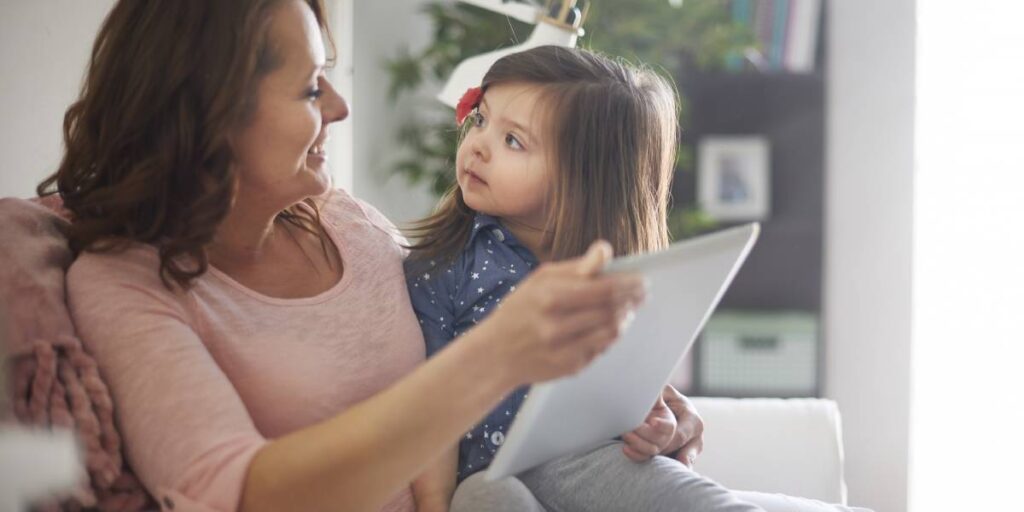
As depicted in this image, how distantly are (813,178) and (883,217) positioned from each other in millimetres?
574

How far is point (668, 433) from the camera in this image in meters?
1.23

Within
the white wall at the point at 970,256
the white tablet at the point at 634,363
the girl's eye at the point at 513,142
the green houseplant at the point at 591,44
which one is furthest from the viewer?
the green houseplant at the point at 591,44

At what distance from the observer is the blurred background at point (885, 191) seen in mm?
2533

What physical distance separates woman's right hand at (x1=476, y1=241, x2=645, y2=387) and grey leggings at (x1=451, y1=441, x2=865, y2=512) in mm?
388

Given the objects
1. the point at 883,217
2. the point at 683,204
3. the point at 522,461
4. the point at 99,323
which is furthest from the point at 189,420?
the point at 683,204

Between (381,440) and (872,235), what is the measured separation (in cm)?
210

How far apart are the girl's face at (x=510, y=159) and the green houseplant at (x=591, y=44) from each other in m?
1.36

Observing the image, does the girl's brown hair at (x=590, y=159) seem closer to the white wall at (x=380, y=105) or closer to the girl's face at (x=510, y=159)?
the girl's face at (x=510, y=159)

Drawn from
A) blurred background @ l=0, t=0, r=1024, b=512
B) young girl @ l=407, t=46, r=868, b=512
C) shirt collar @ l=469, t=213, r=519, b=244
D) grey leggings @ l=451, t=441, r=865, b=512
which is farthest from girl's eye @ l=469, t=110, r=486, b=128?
blurred background @ l=0, t=0, r=1024, b=512

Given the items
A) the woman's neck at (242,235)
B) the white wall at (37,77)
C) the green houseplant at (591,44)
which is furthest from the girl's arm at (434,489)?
the green houseplant at (591,44)

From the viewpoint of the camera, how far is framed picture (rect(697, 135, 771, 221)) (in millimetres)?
3254

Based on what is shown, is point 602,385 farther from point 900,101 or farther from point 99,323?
point 900,101

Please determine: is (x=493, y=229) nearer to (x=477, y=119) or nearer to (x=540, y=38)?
(x=477, y=119)

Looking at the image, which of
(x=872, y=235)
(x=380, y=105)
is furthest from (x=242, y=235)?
Answer: (x=872, y=235)
